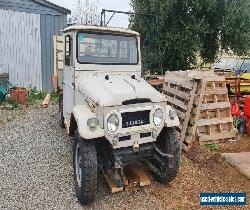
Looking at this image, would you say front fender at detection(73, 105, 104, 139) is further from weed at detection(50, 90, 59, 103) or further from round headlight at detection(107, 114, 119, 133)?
weed at detection(50, 90, 59, 103)

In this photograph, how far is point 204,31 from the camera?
1339cm

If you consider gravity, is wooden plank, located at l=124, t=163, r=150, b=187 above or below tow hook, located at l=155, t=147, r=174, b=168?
below

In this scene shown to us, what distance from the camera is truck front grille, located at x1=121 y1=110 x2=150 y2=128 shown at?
4.84 meters

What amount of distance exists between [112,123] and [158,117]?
31.8 inches

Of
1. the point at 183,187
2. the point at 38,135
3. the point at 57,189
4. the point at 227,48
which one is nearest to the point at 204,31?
the point at 227,48

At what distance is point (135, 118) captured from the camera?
492cm

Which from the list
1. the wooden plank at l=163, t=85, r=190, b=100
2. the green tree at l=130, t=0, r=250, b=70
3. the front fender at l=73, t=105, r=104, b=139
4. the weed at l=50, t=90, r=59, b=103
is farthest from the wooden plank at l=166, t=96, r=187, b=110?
the weed at l=50, t=90, r=59, b=103

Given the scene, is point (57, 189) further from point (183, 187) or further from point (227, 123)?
point (227, 123)

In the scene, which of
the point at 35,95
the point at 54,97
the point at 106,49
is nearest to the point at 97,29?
the point at 106,49

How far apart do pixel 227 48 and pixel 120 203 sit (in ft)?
37.3

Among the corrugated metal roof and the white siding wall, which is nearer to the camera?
the white siding wall

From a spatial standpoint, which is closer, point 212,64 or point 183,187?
point 183,187

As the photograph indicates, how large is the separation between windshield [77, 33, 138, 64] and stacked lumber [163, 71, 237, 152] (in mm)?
1837

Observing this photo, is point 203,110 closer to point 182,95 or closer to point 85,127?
point 182,95
